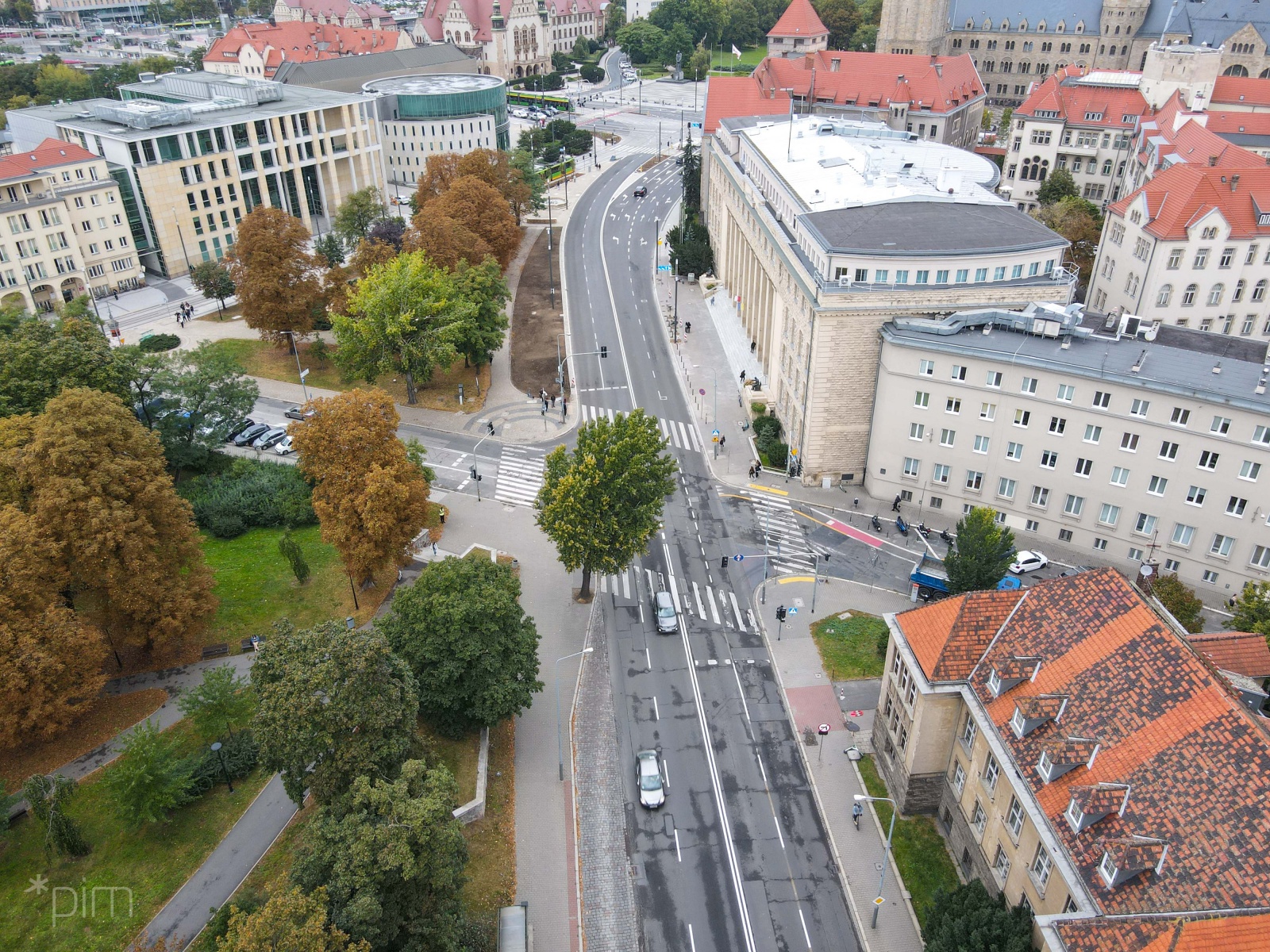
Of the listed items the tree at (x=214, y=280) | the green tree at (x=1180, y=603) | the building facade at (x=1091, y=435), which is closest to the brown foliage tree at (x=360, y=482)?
the building facade at (x=1091, y=435)

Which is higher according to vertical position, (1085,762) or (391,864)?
(1085,762)

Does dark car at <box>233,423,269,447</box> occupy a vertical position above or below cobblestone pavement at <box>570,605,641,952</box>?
above

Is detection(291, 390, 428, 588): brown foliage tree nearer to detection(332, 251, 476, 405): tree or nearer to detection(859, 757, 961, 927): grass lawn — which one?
detection(332, 251, 476, 405): tree

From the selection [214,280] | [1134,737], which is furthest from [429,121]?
[1134,737]

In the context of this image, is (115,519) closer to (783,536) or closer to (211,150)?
(783,536)

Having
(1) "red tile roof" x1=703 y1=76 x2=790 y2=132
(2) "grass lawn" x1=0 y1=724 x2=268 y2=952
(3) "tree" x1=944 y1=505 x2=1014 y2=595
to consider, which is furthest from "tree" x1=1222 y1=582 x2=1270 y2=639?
(1) "red tile roof" x1=703 y1=76 x2=790 y2=132

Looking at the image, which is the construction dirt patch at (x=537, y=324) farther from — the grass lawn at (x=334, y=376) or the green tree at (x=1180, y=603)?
the green tree at (x=1180, y=603)
